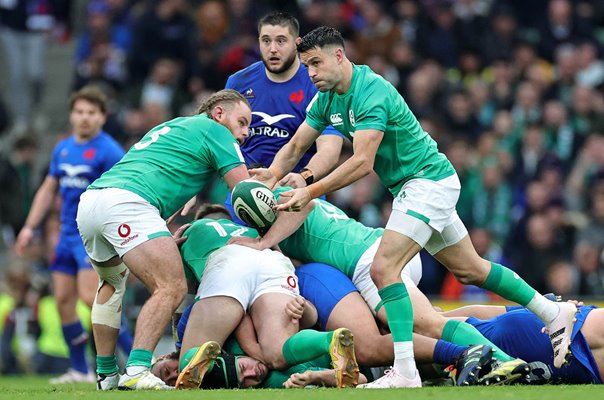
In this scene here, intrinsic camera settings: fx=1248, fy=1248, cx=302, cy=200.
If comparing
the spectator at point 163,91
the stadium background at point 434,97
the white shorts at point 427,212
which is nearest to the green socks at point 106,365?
the white shorts at point 427,212

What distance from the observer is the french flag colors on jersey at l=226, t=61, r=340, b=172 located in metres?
10.9

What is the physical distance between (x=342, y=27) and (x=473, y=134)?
8.88 ft

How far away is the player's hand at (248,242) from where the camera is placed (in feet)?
30.4

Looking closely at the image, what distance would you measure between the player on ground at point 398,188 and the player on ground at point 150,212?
753 millimetres

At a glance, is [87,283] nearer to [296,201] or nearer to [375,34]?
[296,201]

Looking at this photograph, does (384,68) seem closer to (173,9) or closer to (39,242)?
(173,9)

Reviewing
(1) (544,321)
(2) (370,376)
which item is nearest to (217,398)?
(2) (370,376)

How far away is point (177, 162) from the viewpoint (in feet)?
29.5

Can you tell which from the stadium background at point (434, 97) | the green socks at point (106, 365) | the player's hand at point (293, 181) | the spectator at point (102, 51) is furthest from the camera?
the spectator at point (102, 51)

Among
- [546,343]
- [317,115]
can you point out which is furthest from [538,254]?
[317,115]

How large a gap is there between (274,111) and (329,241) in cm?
163

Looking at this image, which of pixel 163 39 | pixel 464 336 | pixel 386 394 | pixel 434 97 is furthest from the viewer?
pixel 163 39

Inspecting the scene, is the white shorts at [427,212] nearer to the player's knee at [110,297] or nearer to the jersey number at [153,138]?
the jersey number at [153,138]

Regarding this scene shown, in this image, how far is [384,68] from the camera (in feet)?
59.3
